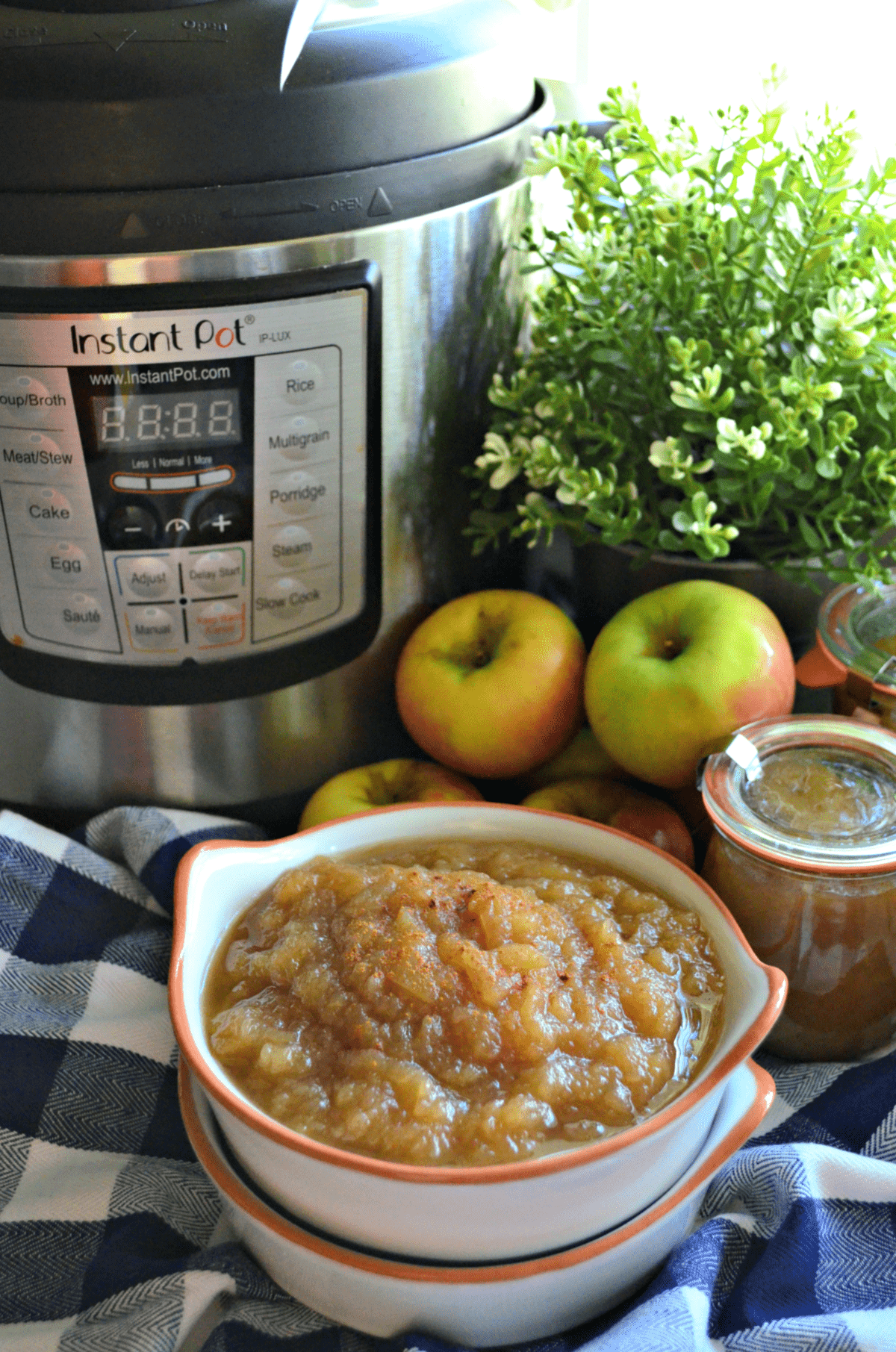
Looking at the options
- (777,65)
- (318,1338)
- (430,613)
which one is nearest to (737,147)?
(777,65)

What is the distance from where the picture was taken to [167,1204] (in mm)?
538

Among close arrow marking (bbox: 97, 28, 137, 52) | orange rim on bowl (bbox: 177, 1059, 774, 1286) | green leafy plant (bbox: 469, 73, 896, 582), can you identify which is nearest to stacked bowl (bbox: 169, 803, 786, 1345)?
orange rim on bowl (bbox: 177, 1059, 774, 1286)

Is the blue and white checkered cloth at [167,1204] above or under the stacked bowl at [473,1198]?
under

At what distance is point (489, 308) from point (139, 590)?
0.26 meters

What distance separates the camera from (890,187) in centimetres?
66

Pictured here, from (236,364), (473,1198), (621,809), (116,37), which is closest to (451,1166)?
(473,1198)

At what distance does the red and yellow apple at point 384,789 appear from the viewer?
0.71 m

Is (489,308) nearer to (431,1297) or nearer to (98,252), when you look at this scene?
(98,252)

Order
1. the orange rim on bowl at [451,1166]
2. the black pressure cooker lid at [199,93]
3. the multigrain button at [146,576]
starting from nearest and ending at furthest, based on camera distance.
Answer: the orange rim on bowl at [451,1166], the black pressure cooker lid at [199,93], the multigrain button at [146,576]

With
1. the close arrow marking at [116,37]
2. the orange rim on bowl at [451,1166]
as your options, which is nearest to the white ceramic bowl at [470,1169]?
the orange rim on bowl at [451,1166]

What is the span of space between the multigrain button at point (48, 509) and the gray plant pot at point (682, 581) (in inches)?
12.5

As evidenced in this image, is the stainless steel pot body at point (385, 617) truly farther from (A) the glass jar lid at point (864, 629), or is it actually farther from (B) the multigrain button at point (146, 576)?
(A) the glass jar lid at point (864, 629)

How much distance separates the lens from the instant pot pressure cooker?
0.55 meters

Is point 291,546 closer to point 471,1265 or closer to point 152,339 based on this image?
point 152,339
